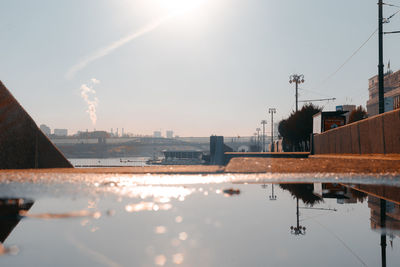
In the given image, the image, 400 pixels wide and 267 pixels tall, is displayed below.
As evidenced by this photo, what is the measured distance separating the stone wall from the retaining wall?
27.6 ft

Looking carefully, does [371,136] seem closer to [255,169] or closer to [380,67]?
[255,169]

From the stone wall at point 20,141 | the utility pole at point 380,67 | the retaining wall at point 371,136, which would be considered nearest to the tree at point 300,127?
the utility pole at point 380,67

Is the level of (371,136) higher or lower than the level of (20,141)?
higher

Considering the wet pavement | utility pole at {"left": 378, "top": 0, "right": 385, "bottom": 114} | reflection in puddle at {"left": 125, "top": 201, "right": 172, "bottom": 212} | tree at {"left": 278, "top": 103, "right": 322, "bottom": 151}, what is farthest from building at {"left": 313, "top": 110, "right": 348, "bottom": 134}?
tree at {"left": 278, "top": 103, "right": 322, "bottom": 151}

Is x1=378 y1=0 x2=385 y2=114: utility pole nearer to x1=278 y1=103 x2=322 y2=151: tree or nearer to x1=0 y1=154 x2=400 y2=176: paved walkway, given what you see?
x1=0 y1=154 x2=400 y2=176: paved walkway

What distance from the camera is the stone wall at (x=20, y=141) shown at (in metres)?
8.38

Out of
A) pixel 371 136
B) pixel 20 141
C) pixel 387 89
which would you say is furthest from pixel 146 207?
pixel 387 89

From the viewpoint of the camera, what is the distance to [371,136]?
11.3 m

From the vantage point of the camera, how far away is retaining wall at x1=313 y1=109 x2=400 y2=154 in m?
9.20

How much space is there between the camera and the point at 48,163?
9.27m

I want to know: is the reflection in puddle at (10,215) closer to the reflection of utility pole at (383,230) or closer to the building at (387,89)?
the reflection of utility pole at (383,230)

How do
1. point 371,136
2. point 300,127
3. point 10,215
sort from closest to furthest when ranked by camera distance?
point 10,215, point 371,136, point 300,127

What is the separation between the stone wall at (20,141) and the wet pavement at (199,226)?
4410 mm

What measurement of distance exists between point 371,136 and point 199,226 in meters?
10.3
